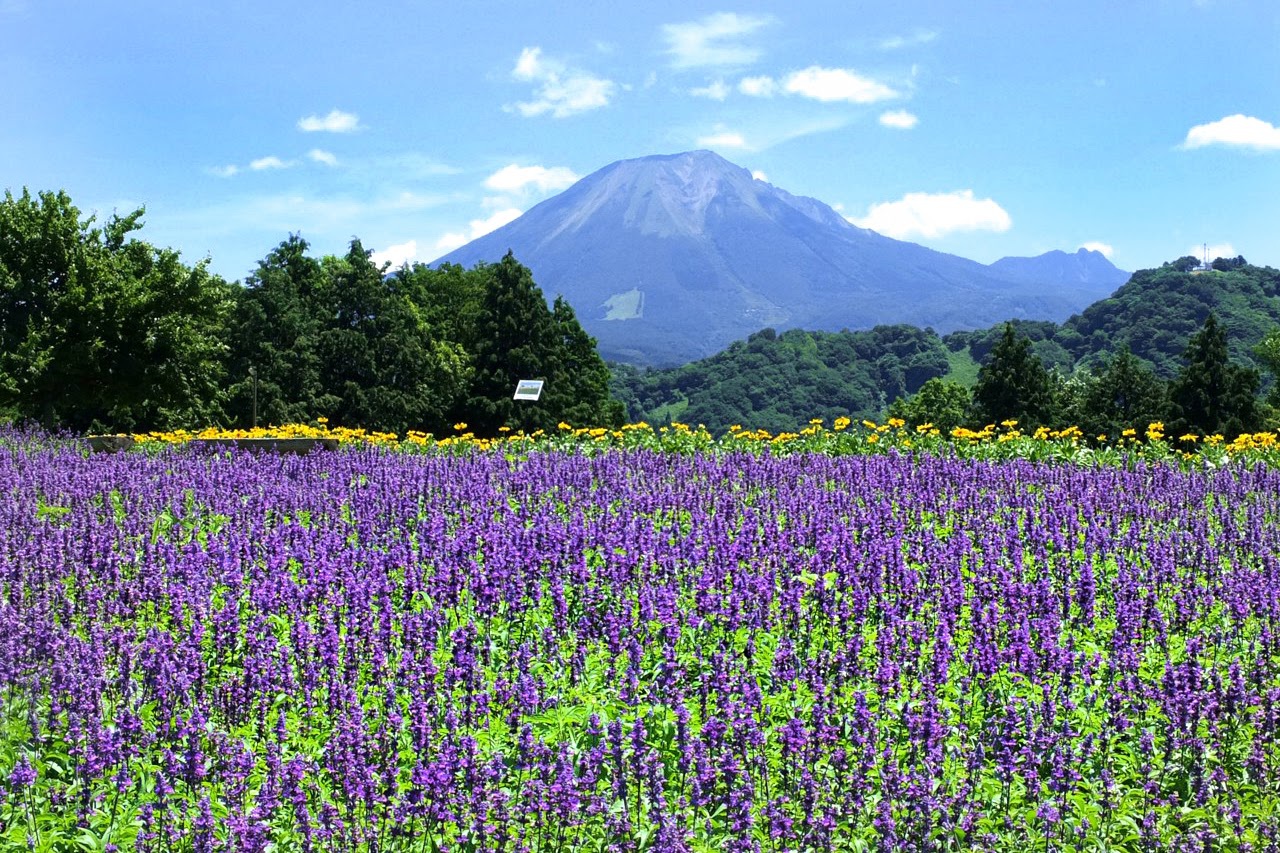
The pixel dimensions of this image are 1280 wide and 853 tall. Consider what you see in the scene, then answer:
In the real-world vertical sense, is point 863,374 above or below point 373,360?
above

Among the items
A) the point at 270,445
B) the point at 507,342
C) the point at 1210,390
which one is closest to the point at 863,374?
the point at 1210,390

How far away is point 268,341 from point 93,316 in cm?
1884

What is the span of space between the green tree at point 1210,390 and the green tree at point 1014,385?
827 centimetres

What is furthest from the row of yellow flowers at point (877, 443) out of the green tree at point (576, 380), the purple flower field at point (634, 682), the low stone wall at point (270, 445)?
the green tree at point (576, 380)

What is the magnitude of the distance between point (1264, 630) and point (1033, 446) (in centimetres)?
1213

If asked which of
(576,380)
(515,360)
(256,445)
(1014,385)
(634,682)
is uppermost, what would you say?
(515,360)

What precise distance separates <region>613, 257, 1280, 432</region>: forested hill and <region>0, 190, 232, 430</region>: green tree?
372 ft

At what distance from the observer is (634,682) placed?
6.12 m

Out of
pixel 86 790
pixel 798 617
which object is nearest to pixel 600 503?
pixel 798 617

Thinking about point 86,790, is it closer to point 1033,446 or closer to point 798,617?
point 798,617

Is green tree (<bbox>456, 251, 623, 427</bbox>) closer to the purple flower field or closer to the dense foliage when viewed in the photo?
the purple flower field

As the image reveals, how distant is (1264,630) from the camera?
774cm

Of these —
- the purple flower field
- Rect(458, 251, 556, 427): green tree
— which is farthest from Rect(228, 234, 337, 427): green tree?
the purple flower field

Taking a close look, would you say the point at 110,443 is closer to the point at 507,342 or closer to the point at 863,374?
the point at 507,342
